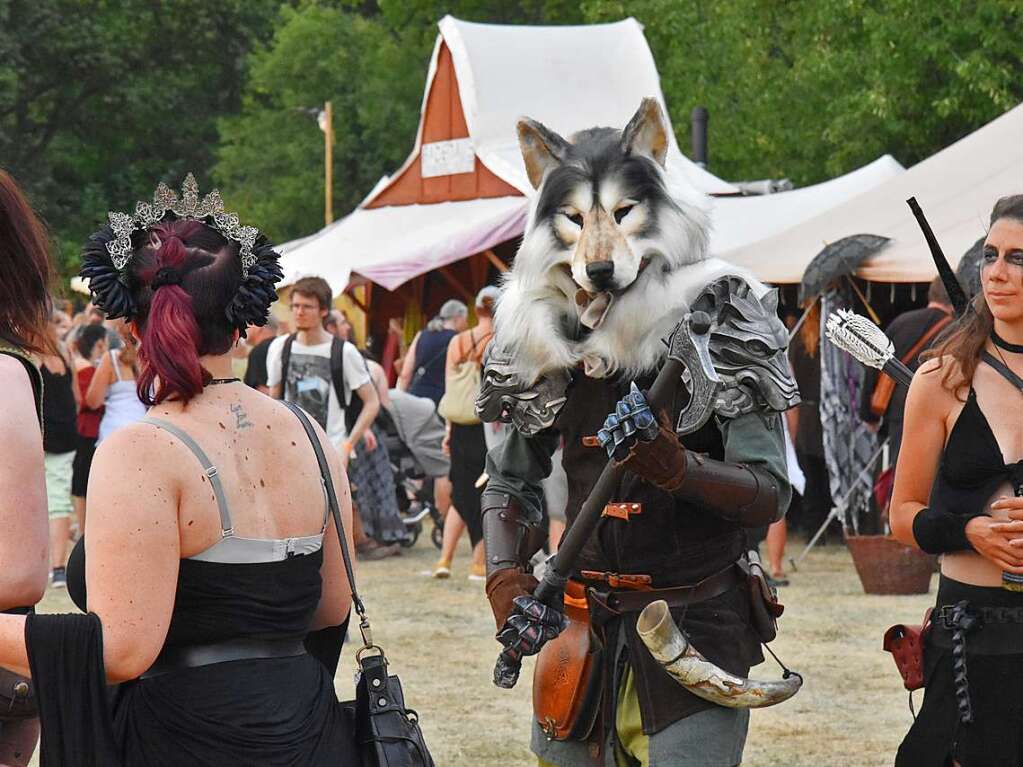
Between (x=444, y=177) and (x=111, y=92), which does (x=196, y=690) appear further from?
(x=111, y=92)

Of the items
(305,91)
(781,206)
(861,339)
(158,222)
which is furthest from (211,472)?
(305,91)

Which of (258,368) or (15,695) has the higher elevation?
(15,695)

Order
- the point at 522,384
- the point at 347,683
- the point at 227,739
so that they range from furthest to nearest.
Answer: the point at 347,683 < the point at 522,384 < the point at 227,739

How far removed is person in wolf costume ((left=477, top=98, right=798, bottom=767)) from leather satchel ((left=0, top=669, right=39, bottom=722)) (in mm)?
917

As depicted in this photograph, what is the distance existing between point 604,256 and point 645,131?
37 centimetres

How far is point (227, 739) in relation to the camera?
2.84 m

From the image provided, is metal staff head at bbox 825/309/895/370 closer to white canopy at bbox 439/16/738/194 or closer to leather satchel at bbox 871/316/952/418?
leather satchel at bbox 871/316/952/418

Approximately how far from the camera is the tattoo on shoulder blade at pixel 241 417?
294cm

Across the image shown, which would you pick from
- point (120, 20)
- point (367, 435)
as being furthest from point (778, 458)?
point (120, 20)

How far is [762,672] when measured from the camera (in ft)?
26.3

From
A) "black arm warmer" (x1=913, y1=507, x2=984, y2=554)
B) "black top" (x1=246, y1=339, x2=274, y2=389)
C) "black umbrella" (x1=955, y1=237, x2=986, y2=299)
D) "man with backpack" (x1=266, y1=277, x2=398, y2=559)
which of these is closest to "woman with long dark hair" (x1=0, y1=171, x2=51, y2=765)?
"black arm warmer" (x1=913, y1=507, x2=984, y2=554)

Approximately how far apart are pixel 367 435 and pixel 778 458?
25.2ft

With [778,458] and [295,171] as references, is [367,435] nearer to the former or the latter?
[778,458]

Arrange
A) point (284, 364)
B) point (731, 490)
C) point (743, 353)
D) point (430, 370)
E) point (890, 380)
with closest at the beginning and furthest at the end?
point (731, 490) < point (743, 353) < point (890, 380) < point (284, 364) < point (430, 370)
